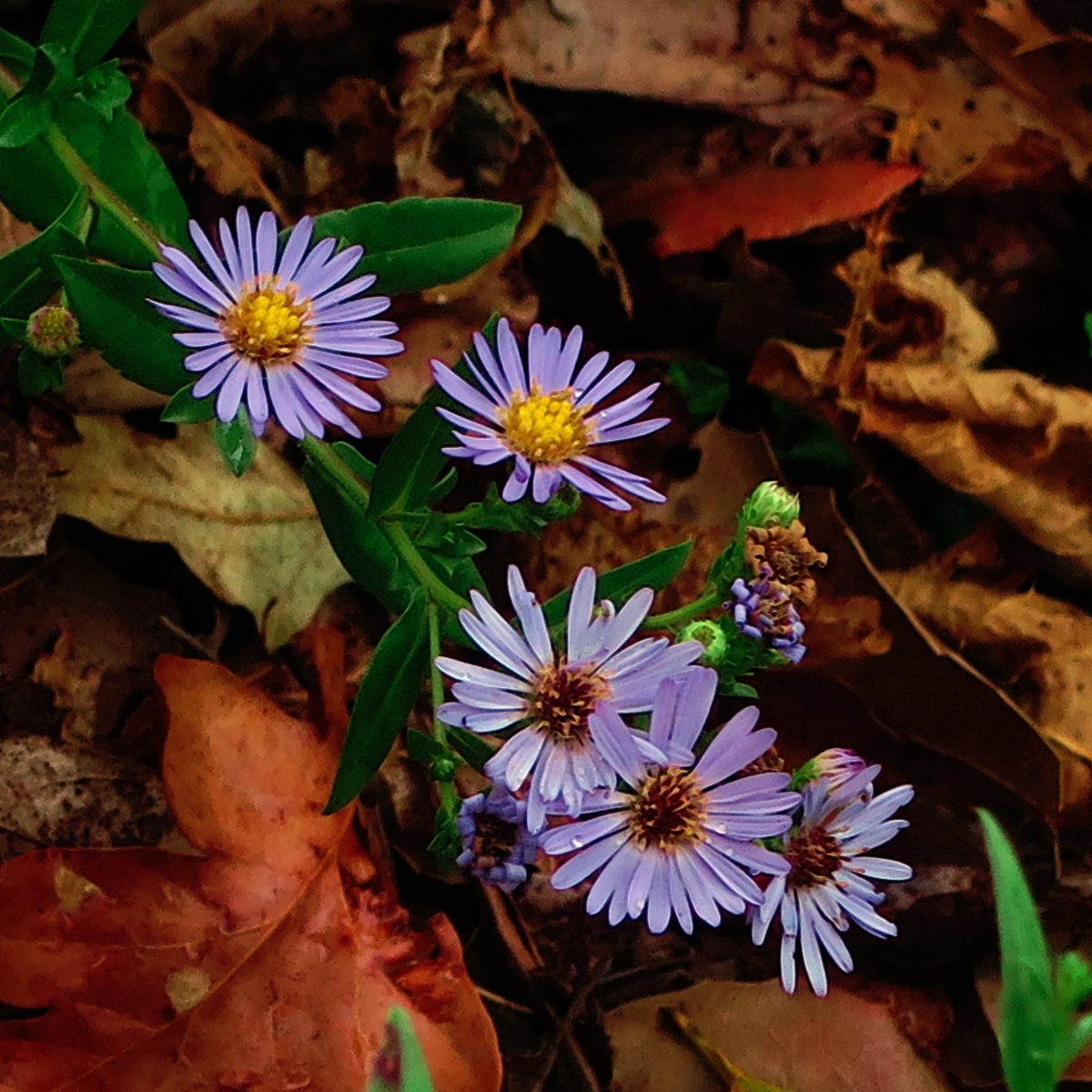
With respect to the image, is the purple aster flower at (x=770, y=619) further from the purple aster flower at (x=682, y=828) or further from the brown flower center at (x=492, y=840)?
the brown flower center at (x=492, y=840)

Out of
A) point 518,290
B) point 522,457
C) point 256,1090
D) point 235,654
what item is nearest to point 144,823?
point 235,654

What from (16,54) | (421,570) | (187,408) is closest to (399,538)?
(421,570)

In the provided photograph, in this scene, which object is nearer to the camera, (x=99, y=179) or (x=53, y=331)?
(x=53, y=331)

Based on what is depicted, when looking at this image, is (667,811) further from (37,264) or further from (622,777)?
(37,264)

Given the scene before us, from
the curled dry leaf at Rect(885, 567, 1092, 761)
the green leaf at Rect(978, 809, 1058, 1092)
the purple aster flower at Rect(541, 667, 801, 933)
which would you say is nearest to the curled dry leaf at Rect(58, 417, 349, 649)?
the purple aster flower at Rect(541, 667, 801, 933)

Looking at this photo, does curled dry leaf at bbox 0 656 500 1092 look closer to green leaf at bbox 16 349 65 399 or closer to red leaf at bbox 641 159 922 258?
green leaf at bbox 16 349 65 399

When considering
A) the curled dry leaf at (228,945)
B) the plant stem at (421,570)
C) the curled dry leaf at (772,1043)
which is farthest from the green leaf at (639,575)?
the curled dry leaf at (772,1043)

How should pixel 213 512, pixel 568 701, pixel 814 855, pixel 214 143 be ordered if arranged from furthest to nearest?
pixel 214 143 < pixel 213 512 < pixel 814 855 < pixel 568 701
